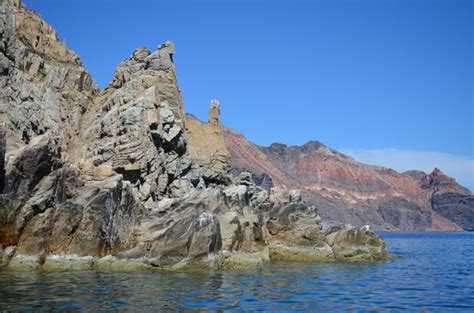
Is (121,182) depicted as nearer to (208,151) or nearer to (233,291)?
(233,291)

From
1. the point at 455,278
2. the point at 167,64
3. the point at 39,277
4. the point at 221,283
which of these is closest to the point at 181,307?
the point at 221,283

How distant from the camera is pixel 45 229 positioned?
39.7 meters

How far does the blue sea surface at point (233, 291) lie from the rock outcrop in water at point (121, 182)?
3510mm

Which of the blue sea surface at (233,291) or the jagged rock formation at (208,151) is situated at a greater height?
the jagged rock formation at (208,151)

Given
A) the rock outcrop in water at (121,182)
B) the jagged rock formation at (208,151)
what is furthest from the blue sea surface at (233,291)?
the jagged rock formation at (208,151)

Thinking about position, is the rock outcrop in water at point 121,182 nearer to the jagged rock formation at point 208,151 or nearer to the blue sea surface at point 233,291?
the jagged rock formation at point 208,151

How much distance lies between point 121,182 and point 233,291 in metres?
16.7

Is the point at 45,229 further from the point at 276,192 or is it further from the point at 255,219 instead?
the point at 276,192

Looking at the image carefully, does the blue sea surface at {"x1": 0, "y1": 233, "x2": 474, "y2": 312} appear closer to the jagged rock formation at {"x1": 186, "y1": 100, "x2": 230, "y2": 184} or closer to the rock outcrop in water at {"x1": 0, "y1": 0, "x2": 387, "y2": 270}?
the rock outcrop in water at {"x1": 0, "y1": 0, "x2": 387, "y2": 270}

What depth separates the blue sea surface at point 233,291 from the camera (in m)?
27.1

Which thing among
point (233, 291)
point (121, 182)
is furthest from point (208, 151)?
point (233, 291)

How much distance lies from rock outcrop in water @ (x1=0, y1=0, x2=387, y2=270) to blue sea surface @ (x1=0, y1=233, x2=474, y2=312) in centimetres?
351

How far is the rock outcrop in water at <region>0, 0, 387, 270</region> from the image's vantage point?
1580 inches

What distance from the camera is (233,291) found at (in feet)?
106
